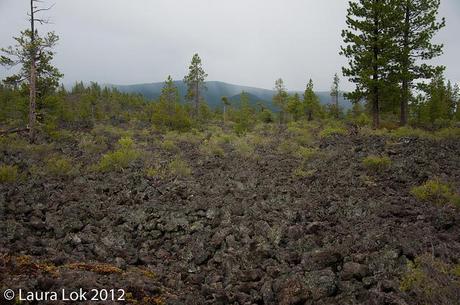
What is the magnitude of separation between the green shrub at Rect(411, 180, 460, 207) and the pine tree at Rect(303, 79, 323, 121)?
39595 mm

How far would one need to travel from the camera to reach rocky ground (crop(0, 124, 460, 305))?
19.1ft

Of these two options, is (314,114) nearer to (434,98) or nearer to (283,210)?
(434,98)

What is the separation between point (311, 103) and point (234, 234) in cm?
4267

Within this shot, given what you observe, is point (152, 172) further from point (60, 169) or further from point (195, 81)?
point (195, 81)

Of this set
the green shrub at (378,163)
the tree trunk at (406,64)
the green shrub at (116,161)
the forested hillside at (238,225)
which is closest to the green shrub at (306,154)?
the forested hillside at (238,225)

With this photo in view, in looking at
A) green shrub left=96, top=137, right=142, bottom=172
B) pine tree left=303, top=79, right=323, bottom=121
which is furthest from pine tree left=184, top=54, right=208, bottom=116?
green shrub left=96, top=137, right=142, bottom=172

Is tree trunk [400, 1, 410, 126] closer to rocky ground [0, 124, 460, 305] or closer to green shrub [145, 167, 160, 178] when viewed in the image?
rocky ground [0, 124, 460, 305]

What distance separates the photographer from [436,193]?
9.11 m

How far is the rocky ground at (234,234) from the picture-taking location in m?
5.82

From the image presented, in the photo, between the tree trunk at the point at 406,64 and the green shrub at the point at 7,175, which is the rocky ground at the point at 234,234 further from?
the tree trunk at the point at 406,64

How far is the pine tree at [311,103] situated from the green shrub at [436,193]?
3960cm

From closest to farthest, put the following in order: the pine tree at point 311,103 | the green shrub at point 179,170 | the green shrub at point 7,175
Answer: the green shrub at point 7,175
the green shrub at point 179,170
the pine tree at point 311,103

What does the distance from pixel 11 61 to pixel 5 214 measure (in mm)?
13918

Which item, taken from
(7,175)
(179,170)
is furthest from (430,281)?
(7,175)
